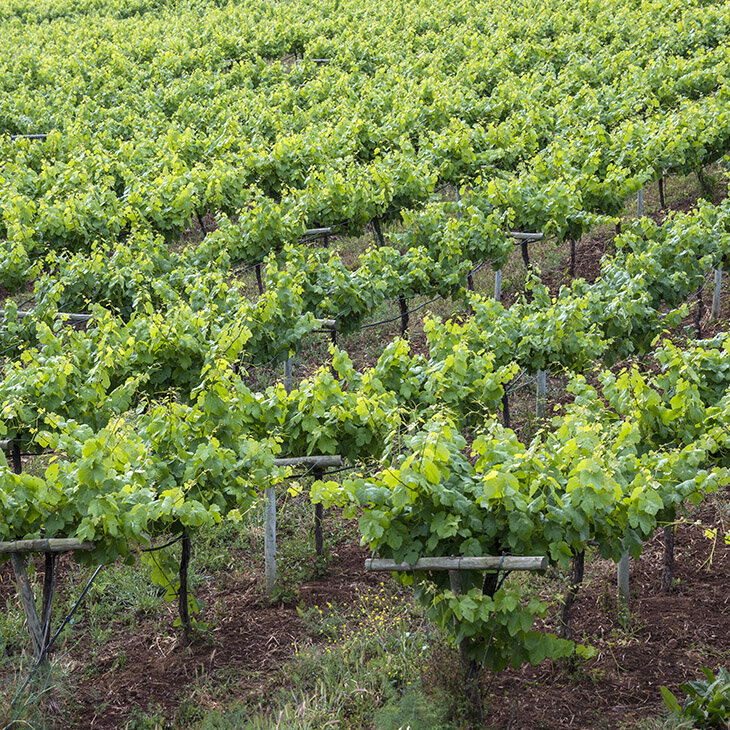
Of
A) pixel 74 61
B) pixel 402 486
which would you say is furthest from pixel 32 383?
pixel 74 61

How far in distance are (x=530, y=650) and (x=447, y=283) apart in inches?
219

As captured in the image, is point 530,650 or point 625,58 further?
point 625,58

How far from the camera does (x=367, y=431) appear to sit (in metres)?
7.01

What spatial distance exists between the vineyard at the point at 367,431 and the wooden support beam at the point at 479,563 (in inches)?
0.9

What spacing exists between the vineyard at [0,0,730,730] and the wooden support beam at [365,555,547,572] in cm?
2

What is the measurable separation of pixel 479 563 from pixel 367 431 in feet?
6.31

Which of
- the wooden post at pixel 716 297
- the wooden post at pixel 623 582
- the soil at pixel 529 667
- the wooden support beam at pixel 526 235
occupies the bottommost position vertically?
the soil at pixel 529 667

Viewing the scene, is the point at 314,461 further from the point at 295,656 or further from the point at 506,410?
the point at 506,410

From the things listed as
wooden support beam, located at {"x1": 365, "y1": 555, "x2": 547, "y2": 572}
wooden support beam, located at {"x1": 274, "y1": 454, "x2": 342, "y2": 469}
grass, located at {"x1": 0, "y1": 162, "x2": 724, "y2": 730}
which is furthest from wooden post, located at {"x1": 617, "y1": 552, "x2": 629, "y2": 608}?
wooden support beam, located at {"x1": 274, "y1": 454, "x2": 342, "y2": 469}

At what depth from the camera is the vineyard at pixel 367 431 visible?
5637 mm

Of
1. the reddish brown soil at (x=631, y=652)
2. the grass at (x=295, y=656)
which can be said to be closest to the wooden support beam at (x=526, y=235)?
the grass at (x=295, y=656)

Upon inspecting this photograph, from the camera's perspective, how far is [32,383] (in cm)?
718

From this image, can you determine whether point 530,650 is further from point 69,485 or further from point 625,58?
point 625,58

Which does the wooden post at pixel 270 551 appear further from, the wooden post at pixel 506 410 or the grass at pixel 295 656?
the wooden post at pixel 506 410
